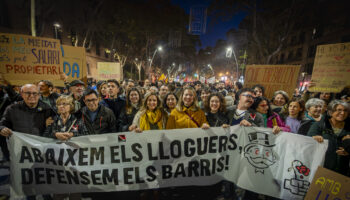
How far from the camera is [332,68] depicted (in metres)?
4.38

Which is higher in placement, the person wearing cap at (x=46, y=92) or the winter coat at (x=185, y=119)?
the person wearing cap at (x=46, y=92)

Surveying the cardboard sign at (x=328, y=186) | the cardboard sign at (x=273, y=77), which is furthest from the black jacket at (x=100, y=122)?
the cardboard sign at (x=273, y=77)

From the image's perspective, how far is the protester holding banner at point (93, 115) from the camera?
2.85 metres

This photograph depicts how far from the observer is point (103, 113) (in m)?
2.95

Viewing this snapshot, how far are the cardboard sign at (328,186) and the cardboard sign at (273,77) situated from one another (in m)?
2.57

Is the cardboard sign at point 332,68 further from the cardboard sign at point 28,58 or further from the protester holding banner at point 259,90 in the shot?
the cardboard sign at point 28,58

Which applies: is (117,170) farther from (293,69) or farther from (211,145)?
(293,69)

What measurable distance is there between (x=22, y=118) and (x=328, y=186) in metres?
4.76

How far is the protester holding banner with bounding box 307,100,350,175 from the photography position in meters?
2.51

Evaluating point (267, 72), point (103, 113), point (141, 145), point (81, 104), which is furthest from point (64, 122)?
point (267, 72)

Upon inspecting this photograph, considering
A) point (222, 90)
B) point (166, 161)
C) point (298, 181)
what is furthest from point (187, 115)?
point (222, 90)

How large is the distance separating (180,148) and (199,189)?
1145 millimetres

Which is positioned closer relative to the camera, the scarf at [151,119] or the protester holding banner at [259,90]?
the scarf at [151,119]

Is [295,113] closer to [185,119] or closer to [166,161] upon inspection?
[185,119]
